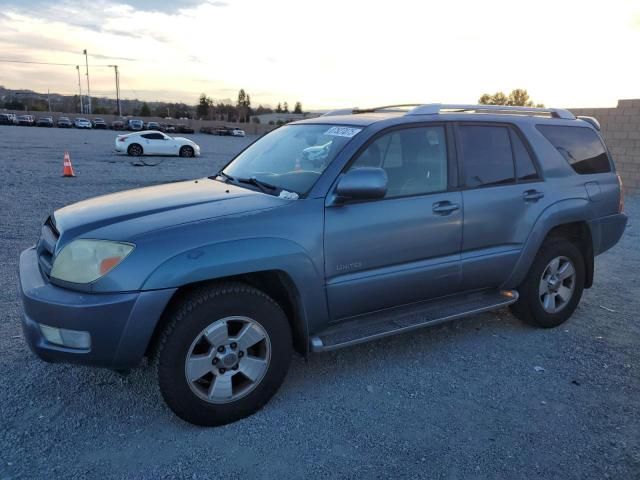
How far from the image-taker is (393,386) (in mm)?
3674

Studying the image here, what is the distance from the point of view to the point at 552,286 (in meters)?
4.70

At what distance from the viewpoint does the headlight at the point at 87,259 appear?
9.34ft

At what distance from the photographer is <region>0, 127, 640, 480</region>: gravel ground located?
2.83 metres

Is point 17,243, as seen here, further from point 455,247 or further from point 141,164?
point 141,164

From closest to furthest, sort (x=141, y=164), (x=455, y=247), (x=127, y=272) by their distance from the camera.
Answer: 1. (x=127, y=272)
2. (x=455, y=247)
3. (x=141, y=164)

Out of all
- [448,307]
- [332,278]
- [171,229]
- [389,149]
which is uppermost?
[389,149]

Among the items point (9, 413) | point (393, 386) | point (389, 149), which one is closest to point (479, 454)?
point (393, 386)

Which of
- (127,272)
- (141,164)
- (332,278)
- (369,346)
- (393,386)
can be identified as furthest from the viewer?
(141,164)

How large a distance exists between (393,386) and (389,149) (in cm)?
171

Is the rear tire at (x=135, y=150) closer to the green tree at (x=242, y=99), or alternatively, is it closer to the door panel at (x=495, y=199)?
the door panel at (x=495, y=199)

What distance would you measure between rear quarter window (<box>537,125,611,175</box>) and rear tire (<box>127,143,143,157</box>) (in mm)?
21619

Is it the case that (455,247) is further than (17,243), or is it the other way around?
(17,243)

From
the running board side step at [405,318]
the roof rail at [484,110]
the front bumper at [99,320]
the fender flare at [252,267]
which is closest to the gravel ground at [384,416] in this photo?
the running board side step at [405,318]

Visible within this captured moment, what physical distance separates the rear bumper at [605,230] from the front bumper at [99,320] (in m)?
3.96
